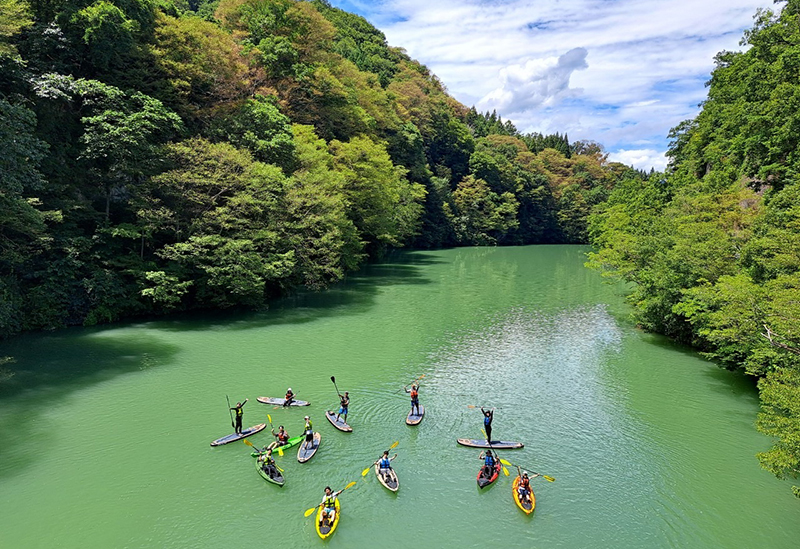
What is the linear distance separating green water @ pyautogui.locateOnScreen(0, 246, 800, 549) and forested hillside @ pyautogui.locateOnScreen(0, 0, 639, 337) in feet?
9.62

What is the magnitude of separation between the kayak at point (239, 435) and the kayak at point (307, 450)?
1.77m

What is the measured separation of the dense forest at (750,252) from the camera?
39.5 feet

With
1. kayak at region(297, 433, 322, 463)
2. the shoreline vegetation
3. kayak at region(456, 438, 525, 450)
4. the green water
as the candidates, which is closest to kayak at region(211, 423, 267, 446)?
the green water

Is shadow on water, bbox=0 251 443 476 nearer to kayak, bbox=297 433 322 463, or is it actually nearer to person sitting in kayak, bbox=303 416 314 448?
kayak, bbox=297 433 322 463

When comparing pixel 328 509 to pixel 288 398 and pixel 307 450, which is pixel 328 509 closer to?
pixel 307 450

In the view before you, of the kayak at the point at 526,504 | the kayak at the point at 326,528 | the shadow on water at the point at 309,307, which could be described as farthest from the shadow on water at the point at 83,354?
the kayak at the point at 526,504

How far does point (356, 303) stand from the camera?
3219 centimetres

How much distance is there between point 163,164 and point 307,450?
2013cm

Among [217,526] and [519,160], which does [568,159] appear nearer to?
[519,160]

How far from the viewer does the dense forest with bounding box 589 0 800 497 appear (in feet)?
39.5

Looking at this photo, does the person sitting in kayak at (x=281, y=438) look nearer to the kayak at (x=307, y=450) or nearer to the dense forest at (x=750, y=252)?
the kayak at (x=307, y=450)

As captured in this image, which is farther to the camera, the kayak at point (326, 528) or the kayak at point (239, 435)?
the kayak at point (239, 435)

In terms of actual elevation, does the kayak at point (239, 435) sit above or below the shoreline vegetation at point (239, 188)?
below

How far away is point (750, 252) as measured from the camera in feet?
54.3
